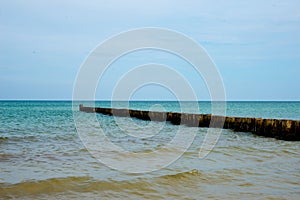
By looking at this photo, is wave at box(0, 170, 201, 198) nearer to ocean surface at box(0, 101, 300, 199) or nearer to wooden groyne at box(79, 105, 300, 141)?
ocean surface at box(0, 101, 300, 199)

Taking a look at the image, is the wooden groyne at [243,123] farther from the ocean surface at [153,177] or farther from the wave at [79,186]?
the wave at [79,186]

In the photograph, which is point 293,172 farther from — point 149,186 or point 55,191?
point 55,191

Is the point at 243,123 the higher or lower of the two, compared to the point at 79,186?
higher

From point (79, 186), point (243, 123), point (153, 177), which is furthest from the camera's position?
point (243, 123)

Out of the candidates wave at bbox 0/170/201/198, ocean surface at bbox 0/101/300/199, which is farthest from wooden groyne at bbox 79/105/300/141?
wave at bbox 0/170/201/198

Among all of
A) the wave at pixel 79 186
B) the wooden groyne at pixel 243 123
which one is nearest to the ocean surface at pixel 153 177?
the wave at pixel 79 186

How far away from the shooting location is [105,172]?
9500mm

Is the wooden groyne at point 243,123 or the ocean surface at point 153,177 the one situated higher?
the wooden groyne at point 243,123

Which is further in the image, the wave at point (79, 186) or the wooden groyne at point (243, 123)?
the wooden groyne at point (243, 123)

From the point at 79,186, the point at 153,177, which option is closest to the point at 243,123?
the point at 153,177

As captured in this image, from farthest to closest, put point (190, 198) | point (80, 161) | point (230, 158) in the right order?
point (230, 158), point (80, 161), point (190, 198)

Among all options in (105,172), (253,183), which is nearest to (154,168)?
(105,172)

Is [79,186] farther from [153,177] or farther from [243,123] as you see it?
[243,123]

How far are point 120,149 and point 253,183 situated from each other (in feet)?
22.6
